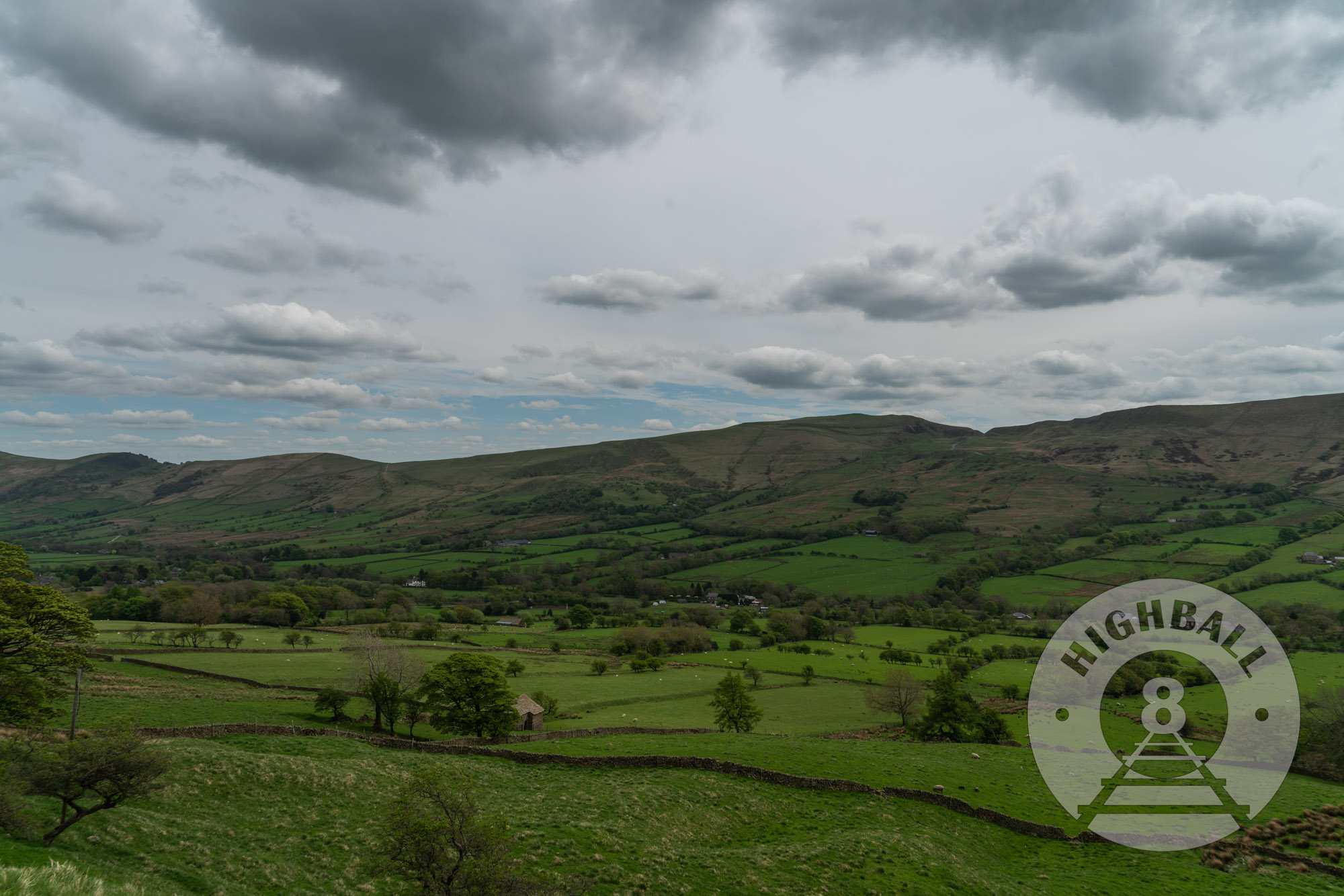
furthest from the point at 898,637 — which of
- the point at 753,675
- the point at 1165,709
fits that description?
the point at 1165,709

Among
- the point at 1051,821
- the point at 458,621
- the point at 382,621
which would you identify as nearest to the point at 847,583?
the point at 458,621

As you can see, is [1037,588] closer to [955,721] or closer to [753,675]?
[753,675]

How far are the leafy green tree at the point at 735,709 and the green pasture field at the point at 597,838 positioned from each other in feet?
63.1

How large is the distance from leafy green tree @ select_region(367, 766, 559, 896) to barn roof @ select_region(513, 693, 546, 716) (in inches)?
1247

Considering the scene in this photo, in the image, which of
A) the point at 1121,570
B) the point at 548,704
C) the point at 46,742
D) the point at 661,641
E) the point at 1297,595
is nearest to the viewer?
the point at 46,742

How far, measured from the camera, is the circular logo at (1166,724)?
3712 cm

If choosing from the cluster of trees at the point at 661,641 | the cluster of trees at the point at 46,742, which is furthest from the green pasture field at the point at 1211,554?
the cluster of trees at the point at 46,742

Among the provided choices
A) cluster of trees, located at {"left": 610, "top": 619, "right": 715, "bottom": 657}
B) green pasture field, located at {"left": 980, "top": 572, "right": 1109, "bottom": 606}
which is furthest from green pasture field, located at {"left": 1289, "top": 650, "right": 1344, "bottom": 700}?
cluster of trees, located at {"left": 610, "top": 619, "right": 715, "bottom": 657}

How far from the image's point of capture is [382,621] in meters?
110

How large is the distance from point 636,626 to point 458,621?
38.3m

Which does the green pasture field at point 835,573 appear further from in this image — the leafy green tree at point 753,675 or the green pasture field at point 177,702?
the green pasture field at point 177,702

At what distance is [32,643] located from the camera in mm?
24922

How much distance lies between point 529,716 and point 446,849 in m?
33.6

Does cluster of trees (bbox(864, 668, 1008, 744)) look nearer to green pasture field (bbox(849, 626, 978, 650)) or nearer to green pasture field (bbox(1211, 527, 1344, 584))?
green pasture field (bbox(849, 626, 978, 650))
